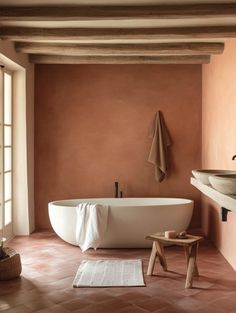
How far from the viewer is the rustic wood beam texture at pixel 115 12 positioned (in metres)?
3.69

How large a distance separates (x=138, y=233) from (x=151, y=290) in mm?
1425

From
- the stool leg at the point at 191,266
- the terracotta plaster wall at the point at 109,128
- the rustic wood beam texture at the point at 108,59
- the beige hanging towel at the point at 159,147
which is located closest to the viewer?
the stool leg at the point at 191,266

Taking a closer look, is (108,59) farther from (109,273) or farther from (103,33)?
(109,273)

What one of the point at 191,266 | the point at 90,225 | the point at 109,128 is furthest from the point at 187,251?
the point at 109,128

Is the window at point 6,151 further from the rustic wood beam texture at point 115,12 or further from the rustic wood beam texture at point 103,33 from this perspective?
the rustic wood beam texture at point 115,12

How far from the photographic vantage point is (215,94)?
5383 mm

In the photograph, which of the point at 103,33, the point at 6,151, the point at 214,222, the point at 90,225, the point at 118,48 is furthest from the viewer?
the point at 6,151

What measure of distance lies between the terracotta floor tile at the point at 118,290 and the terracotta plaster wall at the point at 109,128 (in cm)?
151

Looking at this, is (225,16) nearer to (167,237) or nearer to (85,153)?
(167,237)

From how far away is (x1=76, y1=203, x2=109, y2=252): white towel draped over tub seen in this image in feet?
16.6

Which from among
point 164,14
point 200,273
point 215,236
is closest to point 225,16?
point 164,14

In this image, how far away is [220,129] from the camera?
5070 mm

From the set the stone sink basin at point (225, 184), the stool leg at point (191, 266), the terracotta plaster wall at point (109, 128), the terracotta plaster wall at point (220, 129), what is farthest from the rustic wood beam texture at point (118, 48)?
the stone sink basin at point (225, 184)

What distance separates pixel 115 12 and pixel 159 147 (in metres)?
2.79
